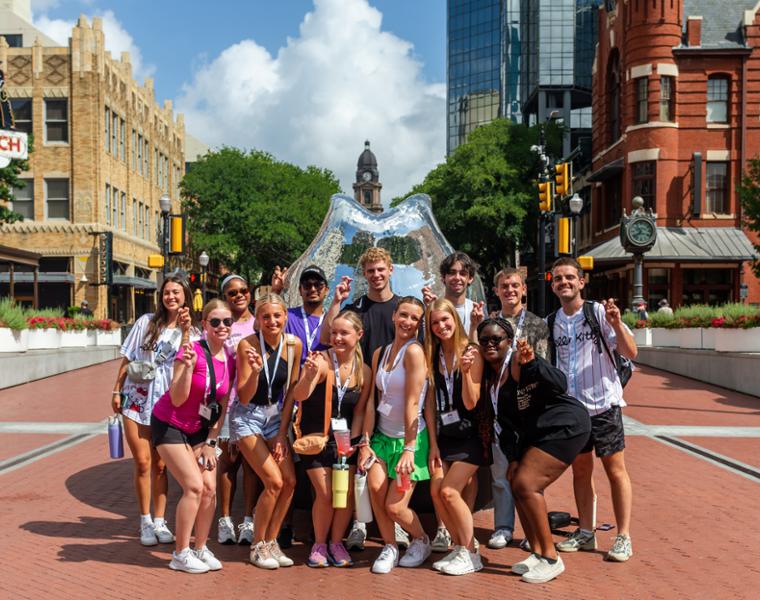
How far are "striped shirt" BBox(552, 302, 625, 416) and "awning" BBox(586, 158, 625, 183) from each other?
32580 millimetres

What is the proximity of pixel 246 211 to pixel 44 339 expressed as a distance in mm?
30521

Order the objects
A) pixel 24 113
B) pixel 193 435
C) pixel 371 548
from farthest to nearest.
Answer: pixel 24 113
pixel 371 548
pixel 193 435

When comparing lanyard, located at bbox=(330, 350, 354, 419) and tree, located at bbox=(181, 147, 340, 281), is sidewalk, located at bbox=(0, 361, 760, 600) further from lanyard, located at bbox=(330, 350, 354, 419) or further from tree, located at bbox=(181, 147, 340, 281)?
tree, located at bbox=(181, 147, 340, 281)

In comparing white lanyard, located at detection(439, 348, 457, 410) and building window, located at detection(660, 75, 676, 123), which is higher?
building window, located at detection(660, 75, 676, 123)

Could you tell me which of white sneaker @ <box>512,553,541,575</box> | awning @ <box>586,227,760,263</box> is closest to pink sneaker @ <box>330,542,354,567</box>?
white sneaker @ <box>512,553,541,575</box>

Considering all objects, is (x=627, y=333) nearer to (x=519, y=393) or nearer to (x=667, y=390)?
(x=519, y=393)

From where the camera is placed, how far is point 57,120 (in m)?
39.9

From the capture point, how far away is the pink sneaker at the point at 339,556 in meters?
5.54

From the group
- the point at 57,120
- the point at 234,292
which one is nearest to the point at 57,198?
the point at 57,120

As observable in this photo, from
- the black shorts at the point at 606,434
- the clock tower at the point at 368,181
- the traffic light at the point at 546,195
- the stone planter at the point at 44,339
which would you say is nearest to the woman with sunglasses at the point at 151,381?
the black shorts at the point at 606,434

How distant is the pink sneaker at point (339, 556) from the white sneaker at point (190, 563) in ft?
2.77

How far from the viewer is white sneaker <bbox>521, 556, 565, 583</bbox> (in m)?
5.26

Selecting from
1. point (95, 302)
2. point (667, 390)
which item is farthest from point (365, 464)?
point (95, 302)

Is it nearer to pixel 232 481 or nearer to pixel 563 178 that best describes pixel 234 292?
pixel 232 481
